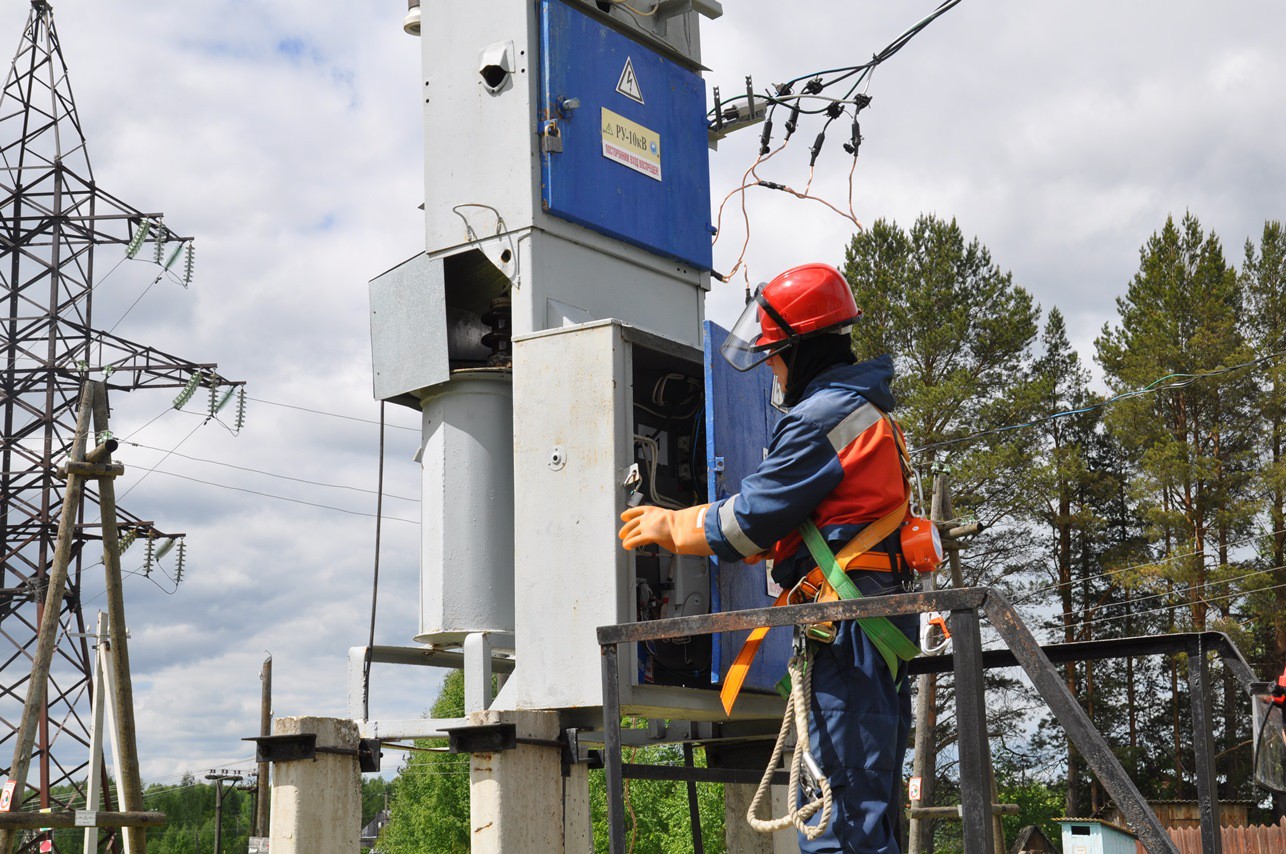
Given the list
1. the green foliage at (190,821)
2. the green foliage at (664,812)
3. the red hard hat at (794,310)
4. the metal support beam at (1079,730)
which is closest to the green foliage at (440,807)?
the green foliage at (664,812)

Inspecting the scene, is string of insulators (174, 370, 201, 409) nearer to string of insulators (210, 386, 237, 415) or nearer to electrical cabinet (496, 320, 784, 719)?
string of insulators (210, 386, 237, 415)

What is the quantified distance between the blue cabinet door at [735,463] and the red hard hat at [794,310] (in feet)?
2.10

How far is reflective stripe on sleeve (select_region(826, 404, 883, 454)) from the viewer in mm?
4344

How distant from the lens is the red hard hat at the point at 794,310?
15.5 ft

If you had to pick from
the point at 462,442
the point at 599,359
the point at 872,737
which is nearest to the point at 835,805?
the point at 872,737

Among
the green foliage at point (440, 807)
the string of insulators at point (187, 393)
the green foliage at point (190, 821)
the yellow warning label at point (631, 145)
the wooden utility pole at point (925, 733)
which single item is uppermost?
the string of insulators at point (187, 393)

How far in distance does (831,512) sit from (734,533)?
0.31 m

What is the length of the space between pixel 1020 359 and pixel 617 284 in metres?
28.4

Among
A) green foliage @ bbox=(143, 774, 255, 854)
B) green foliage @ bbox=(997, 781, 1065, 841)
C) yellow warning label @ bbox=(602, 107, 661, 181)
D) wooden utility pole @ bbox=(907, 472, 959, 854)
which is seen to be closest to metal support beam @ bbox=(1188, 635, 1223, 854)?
yellow warning label @ bbox=(602, 107, 661, 181)

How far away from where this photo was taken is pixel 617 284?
6.59 m

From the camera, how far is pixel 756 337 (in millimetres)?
4816

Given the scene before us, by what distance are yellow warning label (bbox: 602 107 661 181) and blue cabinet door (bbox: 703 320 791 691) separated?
1.31 meters

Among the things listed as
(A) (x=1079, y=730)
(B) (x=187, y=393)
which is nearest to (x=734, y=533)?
(A) (x=1079, y=730)

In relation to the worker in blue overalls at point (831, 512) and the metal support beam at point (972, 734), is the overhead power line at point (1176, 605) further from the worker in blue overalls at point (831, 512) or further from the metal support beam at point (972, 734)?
the metal support beam at point (972, 734)
